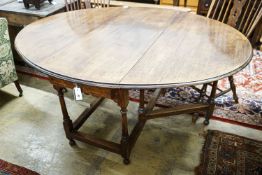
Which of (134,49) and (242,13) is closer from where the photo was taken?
(134,49)

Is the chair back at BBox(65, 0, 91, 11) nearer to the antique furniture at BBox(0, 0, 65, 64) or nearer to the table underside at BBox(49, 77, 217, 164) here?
the antique furniture at BBox(0, 0, 65, 64)

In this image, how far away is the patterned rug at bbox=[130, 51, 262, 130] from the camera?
2.01m

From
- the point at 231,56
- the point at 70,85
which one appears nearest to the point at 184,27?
the point at 231,56

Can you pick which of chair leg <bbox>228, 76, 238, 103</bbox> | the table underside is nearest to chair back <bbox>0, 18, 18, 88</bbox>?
the table underside

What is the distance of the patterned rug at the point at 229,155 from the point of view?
5.14 feet

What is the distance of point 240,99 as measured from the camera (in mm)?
2221

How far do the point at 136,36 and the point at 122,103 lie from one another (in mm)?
490

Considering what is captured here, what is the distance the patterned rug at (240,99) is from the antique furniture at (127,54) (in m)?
0.31

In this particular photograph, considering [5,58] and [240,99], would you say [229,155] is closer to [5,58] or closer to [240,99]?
[240,99]

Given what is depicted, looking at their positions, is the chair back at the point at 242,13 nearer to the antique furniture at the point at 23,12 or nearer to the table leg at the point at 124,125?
the table leg at the point at 124,125

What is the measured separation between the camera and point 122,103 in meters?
1.30

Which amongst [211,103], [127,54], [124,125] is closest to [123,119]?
[124,125]

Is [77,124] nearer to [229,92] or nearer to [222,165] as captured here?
[222,165]

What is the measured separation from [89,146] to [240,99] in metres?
1.46
